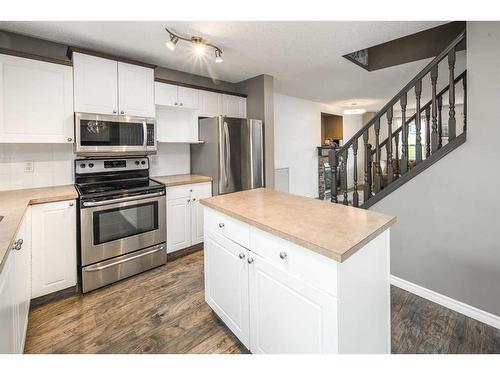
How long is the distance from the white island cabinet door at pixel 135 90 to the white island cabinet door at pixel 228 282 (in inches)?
70.4

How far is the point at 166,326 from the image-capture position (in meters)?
1.89

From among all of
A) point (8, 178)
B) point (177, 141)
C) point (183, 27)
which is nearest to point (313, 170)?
point (177, 141)

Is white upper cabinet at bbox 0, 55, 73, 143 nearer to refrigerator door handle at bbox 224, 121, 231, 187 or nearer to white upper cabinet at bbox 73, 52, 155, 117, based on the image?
white upper cabinet at bbox 73, 52, 155, 117

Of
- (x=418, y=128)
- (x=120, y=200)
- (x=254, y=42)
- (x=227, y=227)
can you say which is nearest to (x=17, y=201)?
(x=120, y=200)

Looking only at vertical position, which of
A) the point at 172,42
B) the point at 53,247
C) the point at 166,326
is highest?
the point at 172,42

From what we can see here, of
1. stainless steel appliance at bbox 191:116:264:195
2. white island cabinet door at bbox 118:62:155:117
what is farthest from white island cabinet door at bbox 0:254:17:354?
stainless steel appliance at bbox 191:116:264:195

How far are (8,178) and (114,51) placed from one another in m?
1.63

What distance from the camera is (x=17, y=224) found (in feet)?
4.85

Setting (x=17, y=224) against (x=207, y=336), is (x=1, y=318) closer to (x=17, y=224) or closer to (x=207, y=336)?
(x=17, y=224)

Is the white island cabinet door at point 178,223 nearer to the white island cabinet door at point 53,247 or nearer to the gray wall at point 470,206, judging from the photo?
the white island cabinet door at point 53,247

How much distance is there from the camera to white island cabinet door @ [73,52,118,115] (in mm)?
2453

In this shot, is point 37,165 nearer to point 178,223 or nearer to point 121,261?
point 121,261

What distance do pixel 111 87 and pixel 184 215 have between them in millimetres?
1554
